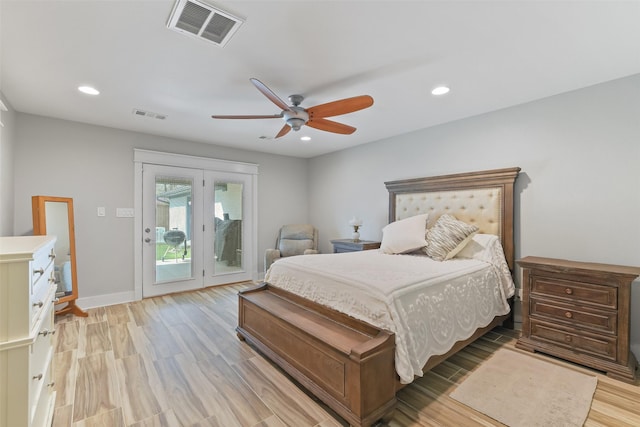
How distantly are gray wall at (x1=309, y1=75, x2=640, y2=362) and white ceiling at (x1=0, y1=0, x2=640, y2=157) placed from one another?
7.9 inches

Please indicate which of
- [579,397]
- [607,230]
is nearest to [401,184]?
[607,230]

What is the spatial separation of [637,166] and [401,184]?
2.28 metres

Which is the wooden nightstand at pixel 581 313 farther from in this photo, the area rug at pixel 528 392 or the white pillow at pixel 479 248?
the white pillow at pixel 479 248

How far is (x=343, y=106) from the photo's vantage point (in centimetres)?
227

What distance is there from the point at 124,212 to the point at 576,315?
17.7 feet

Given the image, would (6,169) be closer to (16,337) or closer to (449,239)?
(16,337)

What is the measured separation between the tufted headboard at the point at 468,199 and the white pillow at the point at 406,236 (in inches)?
12.4

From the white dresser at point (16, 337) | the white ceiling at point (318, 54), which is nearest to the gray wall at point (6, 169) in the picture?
the white ceiling at point (318, 54)

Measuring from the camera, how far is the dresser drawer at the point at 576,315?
2197mm

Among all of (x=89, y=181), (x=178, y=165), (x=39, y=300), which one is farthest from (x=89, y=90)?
(x=39, y=300)

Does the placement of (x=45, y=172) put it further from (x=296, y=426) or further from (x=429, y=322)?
(x=429, y=322)

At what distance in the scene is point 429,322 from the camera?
195 centimetres

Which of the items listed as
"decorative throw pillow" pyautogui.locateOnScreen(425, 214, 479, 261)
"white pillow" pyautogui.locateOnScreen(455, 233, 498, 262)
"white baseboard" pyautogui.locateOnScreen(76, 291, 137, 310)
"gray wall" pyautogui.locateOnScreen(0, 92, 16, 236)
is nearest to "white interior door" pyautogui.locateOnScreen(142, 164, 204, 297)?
"white baseboard" pyautogui.locateOnScreen(76, 291, 137, 310)

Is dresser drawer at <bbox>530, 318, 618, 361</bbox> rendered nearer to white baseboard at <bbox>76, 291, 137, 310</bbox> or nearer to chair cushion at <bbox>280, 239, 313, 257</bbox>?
chair cushion at <bbox>280, 239, 313, 257</bbox>
